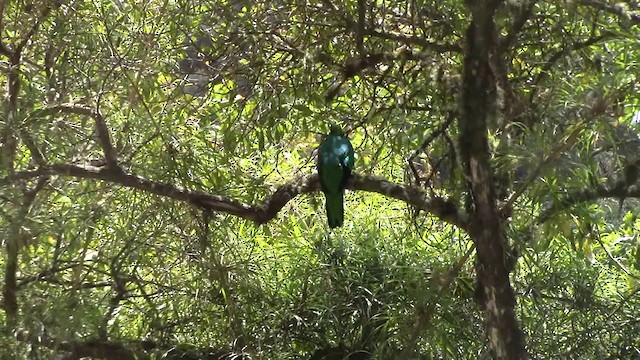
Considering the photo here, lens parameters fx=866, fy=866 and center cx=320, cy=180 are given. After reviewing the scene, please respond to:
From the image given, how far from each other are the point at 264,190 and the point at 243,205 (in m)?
0.29

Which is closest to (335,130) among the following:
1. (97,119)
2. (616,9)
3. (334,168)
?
(334,168)

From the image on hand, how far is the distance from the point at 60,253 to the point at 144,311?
0.87ft

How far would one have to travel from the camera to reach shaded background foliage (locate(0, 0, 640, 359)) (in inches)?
77.2

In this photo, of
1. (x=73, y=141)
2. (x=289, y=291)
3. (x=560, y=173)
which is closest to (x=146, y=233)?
(x=73, y=141)

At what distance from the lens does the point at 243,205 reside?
198 centimetres

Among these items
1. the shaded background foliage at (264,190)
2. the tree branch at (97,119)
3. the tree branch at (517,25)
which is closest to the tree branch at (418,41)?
the shaded background foliage at (264,190)

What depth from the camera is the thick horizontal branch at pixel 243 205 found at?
1875mm

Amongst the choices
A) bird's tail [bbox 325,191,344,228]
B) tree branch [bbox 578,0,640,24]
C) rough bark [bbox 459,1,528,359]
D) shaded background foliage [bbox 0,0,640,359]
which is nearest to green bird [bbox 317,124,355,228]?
bird's tail [bbox 325,191,344,228]

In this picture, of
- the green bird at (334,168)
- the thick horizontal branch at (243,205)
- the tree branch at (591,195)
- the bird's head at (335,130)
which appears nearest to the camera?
the tree branch at (591,195)

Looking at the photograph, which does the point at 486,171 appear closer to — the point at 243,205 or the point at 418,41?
the point at 418,41

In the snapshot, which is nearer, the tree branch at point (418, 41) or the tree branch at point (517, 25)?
the tree branch at point (517, 25)

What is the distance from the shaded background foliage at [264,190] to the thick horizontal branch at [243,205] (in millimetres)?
84

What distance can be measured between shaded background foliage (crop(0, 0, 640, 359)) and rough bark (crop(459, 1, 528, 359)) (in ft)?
0.77

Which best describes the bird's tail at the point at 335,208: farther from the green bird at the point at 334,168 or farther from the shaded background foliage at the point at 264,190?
the shaded background foliage at the point at 264,190
